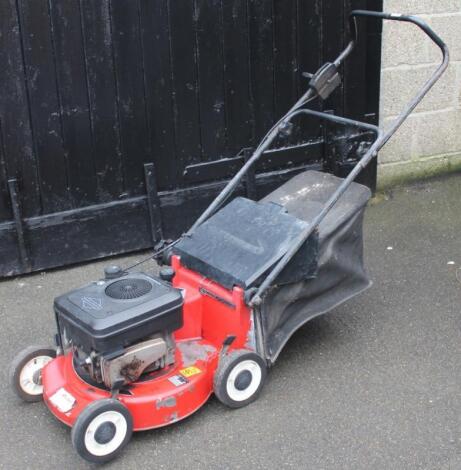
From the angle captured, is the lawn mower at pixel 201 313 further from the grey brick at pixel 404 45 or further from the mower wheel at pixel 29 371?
the grey brick at pixel 404 45

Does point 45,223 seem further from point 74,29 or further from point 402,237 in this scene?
point 402,237

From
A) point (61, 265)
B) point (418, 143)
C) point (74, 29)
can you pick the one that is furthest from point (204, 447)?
point (418, 143)

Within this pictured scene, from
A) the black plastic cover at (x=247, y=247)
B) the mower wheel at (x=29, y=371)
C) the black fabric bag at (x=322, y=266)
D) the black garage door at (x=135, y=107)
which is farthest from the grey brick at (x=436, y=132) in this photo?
the mower wheel at (x=29, y=371)

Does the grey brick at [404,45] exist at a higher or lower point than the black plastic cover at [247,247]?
higher

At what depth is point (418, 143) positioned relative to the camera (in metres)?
5.77

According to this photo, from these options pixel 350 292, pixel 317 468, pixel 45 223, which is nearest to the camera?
pixel 317 468

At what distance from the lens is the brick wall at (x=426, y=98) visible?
5.39 meters

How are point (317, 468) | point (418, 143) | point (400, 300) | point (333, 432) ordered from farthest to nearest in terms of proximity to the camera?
point (418, 143) → point (400, 300) → point (333, 432) → point (317, 468)

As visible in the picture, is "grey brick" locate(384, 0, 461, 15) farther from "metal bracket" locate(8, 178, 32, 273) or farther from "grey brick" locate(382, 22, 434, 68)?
"metal bracket" locate(8, 178, 32, 273)

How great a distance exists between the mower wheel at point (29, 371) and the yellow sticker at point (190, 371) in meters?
0.55

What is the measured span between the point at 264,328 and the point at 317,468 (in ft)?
2.03

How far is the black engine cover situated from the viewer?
2.80 m

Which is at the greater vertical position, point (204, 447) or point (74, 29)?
point (74, 29)

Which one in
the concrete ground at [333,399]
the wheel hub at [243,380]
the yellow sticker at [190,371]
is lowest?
the concrete ground at [333,399]
